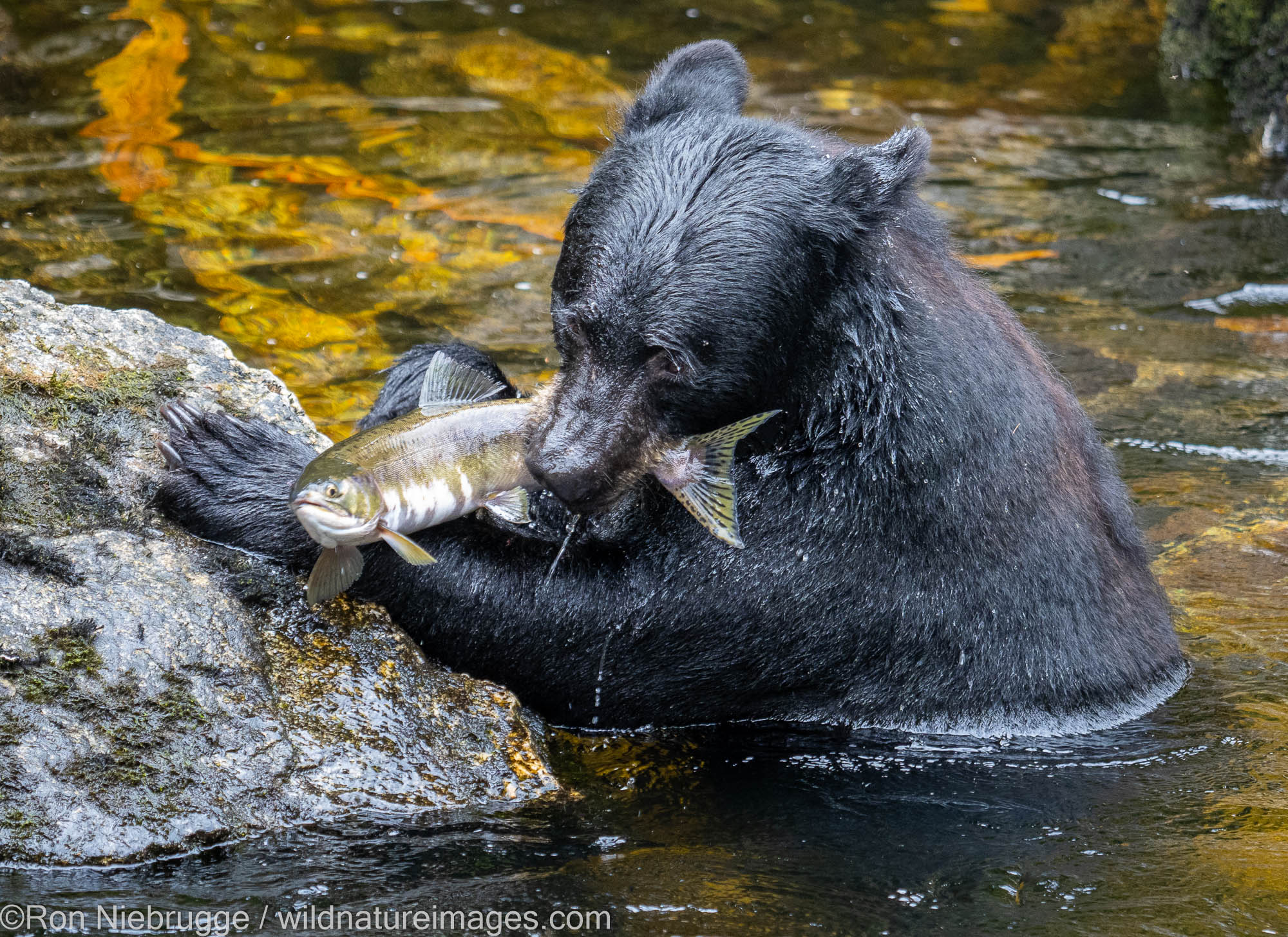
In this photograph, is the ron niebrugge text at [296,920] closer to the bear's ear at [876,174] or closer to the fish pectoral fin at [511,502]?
the fish pectoral fin at [511,502]

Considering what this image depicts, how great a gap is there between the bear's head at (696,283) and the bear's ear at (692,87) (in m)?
0.28

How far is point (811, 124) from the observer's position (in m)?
9.85

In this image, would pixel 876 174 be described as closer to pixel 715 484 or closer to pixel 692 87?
pixel 692 87

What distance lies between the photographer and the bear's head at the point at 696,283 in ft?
15.2

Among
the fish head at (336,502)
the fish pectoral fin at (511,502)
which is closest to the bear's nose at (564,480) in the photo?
the fish pectoral fin at (511,502)

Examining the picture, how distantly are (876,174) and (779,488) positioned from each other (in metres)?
1.23

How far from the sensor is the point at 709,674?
17.9 feet

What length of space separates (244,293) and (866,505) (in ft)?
19.0

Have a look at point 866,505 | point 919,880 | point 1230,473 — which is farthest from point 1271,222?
point 919,880

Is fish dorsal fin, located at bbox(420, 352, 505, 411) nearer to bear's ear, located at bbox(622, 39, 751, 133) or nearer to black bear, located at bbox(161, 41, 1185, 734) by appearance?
black bear, located at bbox(161, 41, 1185, 734)

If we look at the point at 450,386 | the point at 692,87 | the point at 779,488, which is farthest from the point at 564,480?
the point at 692,87

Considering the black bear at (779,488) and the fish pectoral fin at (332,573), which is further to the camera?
the black bear at (779,488)

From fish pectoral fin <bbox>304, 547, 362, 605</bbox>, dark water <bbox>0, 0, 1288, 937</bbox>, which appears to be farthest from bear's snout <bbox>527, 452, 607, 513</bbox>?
dark water <bbox>0, 0, 1288, 937</bbox>

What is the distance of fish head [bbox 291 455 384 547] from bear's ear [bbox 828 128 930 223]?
1991 millimetres
